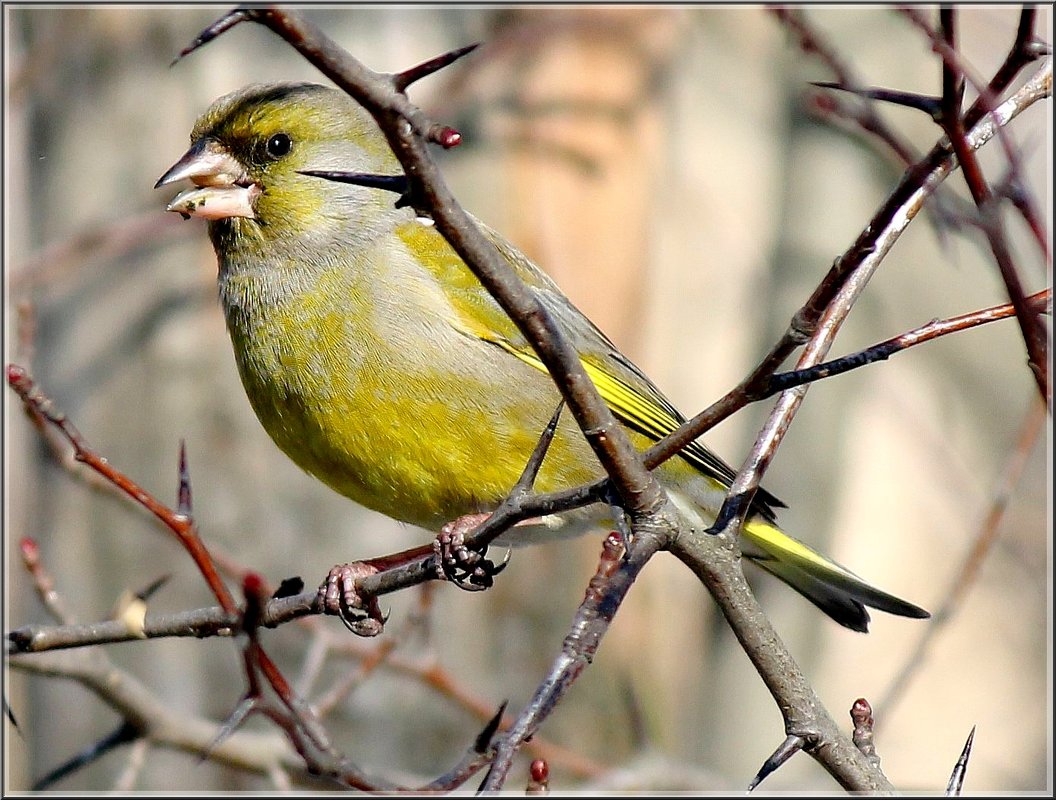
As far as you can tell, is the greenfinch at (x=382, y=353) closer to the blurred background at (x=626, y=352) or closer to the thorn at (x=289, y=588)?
the thorn at (x=289, y=588)

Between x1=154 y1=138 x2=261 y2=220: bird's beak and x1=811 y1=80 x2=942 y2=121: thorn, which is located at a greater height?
x1=154 y1=138 x2=261 y2=220: bird's beak

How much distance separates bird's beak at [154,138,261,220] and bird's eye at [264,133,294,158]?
0.10 m

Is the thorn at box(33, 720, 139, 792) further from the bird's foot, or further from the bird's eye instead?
the bird's eye

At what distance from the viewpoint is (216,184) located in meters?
3.83

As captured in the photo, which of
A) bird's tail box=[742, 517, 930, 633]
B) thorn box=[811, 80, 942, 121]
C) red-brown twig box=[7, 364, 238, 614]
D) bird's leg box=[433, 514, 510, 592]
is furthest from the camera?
bird's tail box=[742, 517, 930, 633]

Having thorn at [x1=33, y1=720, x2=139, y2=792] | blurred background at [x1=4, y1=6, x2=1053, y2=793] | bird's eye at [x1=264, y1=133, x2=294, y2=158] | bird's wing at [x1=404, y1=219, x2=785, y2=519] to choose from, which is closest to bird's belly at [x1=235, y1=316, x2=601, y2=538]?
bird's wing at [x1=404, y1=219, x2=785, y2=519]

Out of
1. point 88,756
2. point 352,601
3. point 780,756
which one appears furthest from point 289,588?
point 780,756

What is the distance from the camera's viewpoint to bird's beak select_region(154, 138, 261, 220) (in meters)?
3.76

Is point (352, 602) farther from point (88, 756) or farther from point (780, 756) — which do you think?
point (780, 756)

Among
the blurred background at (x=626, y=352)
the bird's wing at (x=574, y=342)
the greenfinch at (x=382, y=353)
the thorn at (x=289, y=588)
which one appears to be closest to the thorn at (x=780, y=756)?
the greenfinch at (x=382, y=353)

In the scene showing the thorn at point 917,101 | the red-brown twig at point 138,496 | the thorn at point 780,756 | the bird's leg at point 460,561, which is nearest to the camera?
the thorn at point 917,101

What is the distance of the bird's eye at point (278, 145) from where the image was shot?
3842 mm

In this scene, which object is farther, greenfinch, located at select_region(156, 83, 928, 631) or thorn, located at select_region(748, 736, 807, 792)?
greenfinch, located at select_region(156, 83, 928, 631)

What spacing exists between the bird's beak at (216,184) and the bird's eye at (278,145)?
0.33ft
